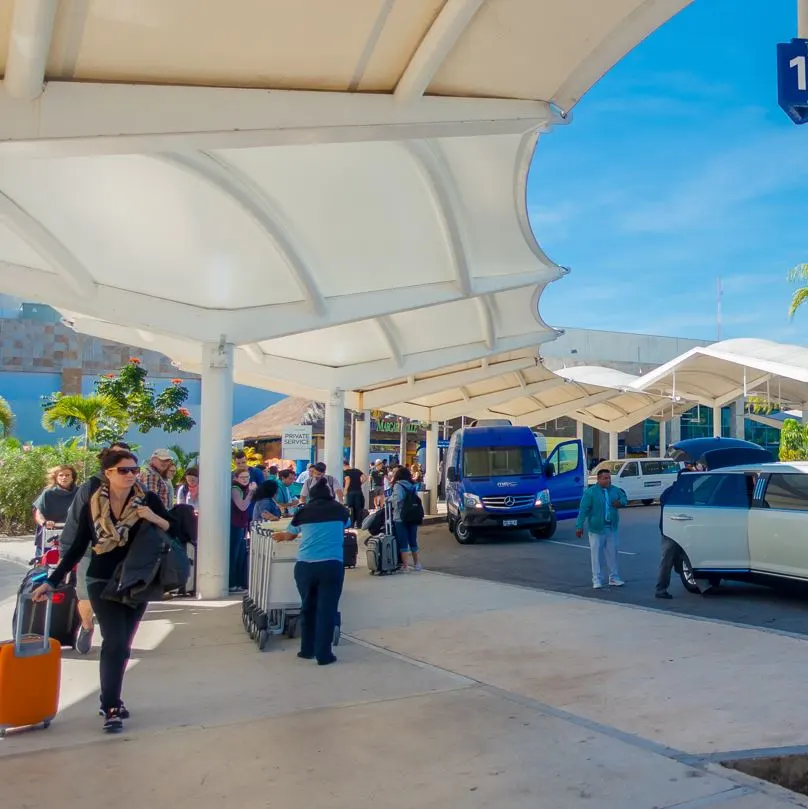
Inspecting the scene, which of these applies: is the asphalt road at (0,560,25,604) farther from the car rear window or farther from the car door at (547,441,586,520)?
the car door at (547,441,586,520)

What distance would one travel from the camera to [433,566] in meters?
15.2

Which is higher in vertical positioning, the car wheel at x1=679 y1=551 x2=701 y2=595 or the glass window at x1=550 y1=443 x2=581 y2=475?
the glass window at x1=550 y1=443 x2=581 y2=475

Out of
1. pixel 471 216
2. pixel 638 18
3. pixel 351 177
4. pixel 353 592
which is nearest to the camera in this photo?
pixel 638 18

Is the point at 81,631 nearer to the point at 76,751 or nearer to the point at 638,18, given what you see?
the point at 76,751

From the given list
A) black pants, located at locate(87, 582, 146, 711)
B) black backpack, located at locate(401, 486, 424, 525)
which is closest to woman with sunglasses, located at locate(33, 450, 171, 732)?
black pants, located at locate(87, 582, 146, 711)

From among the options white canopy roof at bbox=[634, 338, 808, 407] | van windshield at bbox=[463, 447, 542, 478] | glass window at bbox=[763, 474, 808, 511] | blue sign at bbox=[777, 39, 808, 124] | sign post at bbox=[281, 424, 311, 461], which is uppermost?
white canopy roof at bbox=[634, 338, 808, 407]

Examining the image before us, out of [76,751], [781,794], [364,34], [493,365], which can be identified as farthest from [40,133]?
[493,365]

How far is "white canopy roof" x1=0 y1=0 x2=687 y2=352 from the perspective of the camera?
5.65 metres

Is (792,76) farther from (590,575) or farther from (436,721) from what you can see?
(590,575)

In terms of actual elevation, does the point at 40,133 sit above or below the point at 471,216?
below

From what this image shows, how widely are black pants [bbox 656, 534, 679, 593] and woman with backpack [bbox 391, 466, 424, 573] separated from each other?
158 inches

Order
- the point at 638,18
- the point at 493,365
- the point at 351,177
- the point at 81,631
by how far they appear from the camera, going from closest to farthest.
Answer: the point at 638,18, the point at 81,631, the point at 351,177, the point at 493,365

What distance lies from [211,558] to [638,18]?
8.14 m

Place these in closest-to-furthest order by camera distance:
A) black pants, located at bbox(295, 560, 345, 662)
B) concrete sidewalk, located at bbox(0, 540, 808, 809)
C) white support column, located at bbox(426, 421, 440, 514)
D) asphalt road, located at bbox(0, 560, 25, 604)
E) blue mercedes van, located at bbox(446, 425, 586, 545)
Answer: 1. concrete sidewalk, located at bbox(0, 540, 808, 809)
2. black pants, located at bbox(295, 560, 345, 662)
3. asphalt road, located at bbox(0, 560, 25, 604)
4. blue mercedes van, located at bbox(446, 425, 586, 545)
5. white support column, located at bbox(426, 421, 440, 514)
